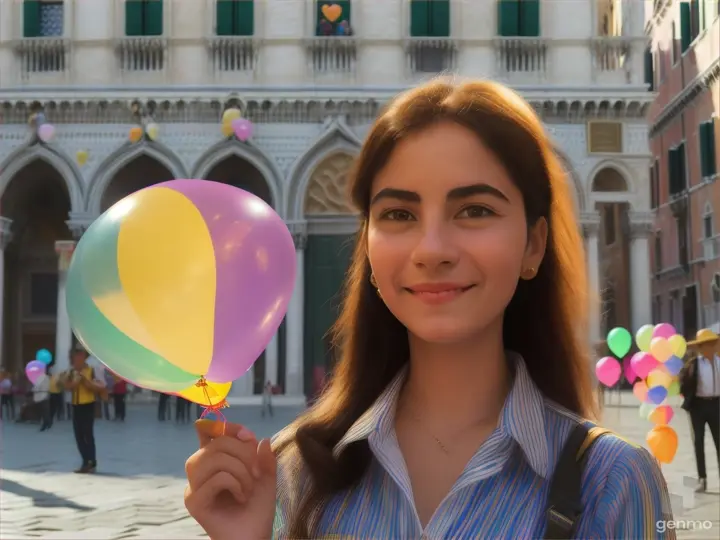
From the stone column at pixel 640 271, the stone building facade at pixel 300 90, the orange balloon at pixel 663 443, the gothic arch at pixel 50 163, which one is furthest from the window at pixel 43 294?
the orange balloon at pixel 663 443

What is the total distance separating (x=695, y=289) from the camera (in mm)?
18797

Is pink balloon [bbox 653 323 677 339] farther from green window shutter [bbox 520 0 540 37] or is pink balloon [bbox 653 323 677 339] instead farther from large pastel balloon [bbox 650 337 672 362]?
green window shutter [bbox 520 0 540 37]

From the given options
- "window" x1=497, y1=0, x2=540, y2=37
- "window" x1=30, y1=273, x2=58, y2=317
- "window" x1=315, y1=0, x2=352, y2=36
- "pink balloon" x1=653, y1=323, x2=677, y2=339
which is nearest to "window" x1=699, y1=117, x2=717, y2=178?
"window" x1=497, y1=0, x2=540, y2=37

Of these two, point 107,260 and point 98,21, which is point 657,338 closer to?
point 107,260

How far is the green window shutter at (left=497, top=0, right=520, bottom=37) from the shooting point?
648 inches

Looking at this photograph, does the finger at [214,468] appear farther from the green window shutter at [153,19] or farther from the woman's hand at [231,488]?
the green window shutter at [153,19]

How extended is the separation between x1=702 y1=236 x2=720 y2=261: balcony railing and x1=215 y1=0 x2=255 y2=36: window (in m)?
9.82

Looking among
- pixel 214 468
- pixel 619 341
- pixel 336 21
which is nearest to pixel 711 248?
pixel 336 21

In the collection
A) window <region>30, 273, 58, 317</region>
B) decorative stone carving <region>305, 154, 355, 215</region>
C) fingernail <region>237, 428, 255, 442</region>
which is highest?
decorative stone carving <region>305, 154, 355, 215</region>

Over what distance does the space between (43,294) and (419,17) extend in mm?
9311

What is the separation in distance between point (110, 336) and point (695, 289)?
1883 centimetres

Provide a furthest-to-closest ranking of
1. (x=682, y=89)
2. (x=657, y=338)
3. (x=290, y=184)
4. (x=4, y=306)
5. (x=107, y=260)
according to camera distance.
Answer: (x=682, y=89) < (x=4, y=306) < (x=290, y=184) < (x=657, y=338) < (x=107, y=260)

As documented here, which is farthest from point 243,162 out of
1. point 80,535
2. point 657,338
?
point 80,535

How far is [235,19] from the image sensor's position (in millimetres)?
16547
